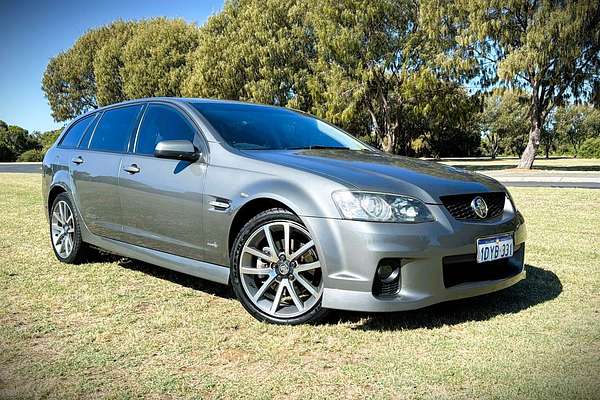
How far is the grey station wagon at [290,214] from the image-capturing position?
322cm

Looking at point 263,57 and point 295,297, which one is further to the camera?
point 263,57

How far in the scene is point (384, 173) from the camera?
3578 millimetres

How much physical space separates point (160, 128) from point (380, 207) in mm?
2204

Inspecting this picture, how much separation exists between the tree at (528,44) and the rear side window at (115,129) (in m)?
21.3

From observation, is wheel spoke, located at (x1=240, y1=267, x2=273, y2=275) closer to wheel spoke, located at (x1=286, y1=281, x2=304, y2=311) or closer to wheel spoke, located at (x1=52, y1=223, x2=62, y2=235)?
wheel spoke, located at (x1=286, y1=281, x2=304, y2=311)

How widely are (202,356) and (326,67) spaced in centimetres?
2709

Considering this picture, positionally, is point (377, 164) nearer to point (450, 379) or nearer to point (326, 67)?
point (450, 379)

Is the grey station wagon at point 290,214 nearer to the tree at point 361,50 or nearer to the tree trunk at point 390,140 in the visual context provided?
the tree at point 361,50

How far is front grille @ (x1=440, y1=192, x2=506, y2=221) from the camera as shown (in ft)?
11.2

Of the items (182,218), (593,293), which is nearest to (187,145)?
(182,218)

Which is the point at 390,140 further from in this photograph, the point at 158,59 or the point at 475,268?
the point at 475,268

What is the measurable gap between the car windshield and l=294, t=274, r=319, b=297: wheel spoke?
45.1 inches

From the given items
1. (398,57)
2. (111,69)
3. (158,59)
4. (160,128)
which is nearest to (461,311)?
(160,128)

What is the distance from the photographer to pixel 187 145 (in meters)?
3.93
